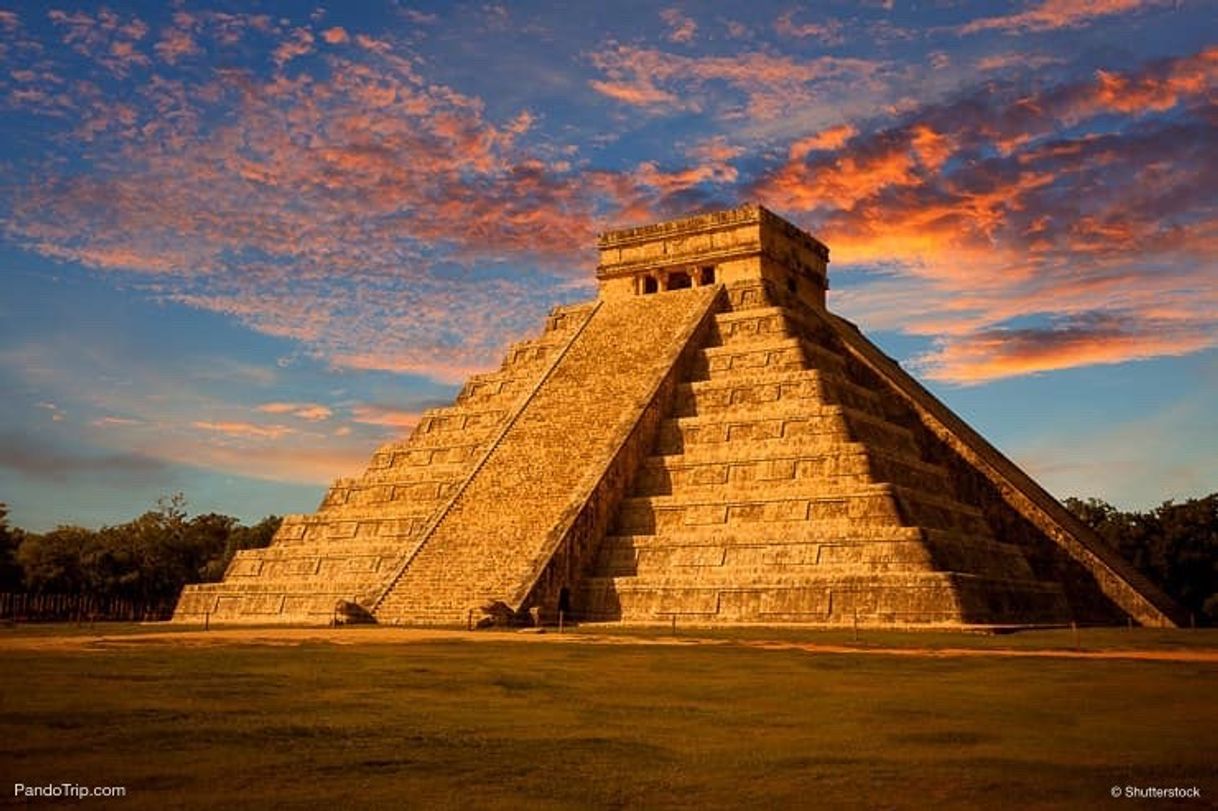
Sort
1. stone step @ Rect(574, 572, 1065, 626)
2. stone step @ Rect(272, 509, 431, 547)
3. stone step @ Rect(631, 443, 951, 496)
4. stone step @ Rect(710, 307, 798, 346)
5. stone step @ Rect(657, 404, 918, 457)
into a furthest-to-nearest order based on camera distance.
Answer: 1. stone step @ Rect(710, 307, 798, 346)
2. stone step @ Rect(272, 509, 431, 547)
3. stone step @ Rect(657, 404, 918, 457)
4. stone step @ Rect(631, 443, 951, 496)
5. stone step @ Rect(574, 572, 1065, 626)

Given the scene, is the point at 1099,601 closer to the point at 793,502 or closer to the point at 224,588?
the point at 793,502

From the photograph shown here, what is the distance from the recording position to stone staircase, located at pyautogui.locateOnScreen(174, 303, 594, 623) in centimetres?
3303

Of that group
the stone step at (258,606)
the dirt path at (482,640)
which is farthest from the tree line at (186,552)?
the dirt path at (482,640)

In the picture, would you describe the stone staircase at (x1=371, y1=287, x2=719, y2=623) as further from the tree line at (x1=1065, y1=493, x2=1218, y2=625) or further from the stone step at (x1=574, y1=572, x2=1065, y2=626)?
the tree line at (x1=1065, y1=493, x2=1218, y2=625)

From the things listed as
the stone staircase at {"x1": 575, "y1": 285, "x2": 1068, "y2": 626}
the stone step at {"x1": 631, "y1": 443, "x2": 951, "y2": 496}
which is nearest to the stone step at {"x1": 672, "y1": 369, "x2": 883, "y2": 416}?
the stone staircase at {"x1": 575, "y1": 285, "x2": 1068, "y2": 626}

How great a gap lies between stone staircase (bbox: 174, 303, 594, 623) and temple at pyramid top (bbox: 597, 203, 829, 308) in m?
4.63

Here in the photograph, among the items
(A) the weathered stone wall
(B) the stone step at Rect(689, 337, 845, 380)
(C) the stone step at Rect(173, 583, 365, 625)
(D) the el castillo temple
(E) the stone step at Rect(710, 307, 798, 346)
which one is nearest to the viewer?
(D) the el castillo temple

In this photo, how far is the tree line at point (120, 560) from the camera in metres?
52.9

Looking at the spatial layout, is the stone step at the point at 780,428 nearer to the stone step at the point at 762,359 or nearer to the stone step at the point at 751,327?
the stone step at the point at 762,359

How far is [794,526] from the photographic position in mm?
28062

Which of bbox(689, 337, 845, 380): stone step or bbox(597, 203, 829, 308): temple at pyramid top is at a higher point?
bbox(597, 203, 829, 308): temple at pyramid top

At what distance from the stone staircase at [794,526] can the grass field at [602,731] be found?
9.39m

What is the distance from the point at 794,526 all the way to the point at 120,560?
39051 mm

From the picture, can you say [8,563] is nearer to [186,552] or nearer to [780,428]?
[186,552]
